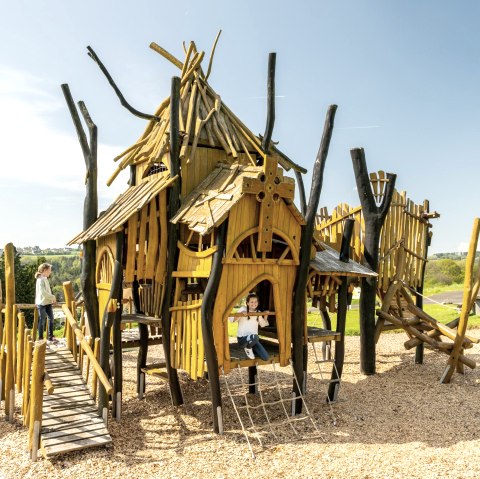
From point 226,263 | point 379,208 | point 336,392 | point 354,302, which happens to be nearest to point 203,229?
point 226,263

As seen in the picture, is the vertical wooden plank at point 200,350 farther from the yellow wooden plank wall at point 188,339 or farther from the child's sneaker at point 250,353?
the child's sneaker at point 250,353

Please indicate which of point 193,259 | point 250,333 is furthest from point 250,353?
point 193,259

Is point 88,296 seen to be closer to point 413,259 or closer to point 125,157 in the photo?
point 125,157

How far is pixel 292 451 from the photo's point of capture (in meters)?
8.12

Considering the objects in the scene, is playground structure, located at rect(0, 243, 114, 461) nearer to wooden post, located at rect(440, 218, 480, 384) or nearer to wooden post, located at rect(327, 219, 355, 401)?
wooden post, located at rect(327, 219, 355, 401)

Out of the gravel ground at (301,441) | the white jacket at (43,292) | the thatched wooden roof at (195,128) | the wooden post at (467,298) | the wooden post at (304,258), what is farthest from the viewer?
the wooden post at (467,298)

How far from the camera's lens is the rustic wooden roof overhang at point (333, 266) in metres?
10.3

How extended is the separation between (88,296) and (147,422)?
2.92m

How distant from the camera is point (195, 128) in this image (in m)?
10.2

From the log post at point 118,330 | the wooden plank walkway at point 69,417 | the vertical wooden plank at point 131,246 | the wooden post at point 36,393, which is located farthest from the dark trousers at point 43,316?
the wooden post at point 36,393

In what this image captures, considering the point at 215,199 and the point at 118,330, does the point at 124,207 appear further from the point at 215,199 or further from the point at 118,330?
the point at 118,330

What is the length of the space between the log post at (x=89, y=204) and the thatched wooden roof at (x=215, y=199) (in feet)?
7.90

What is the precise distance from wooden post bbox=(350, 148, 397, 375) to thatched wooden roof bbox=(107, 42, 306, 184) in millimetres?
2680

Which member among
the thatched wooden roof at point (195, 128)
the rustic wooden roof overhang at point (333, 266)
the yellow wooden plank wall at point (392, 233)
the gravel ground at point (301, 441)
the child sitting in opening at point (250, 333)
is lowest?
the gravel ground at point (301, 441)
